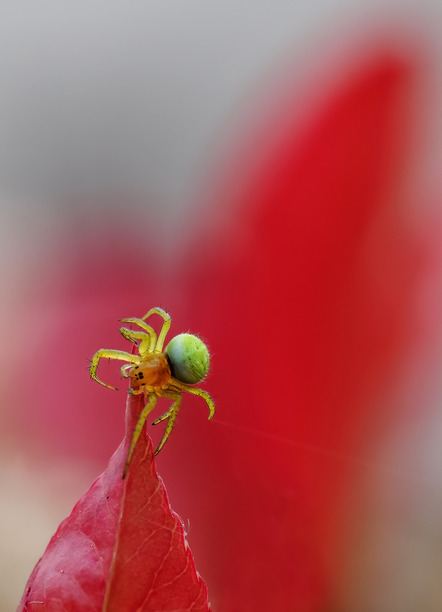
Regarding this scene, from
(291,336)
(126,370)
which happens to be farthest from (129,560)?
(291,336)

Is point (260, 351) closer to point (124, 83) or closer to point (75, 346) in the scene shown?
point (75, 346)

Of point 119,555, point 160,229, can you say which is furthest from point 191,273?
point 119,555

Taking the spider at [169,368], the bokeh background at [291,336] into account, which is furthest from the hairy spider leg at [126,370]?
the bokeh background at [291,336]

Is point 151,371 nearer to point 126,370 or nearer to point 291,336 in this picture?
point 126,370

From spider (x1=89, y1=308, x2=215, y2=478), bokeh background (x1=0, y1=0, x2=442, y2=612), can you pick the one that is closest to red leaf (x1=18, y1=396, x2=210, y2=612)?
spider (x1=89, y1=308, x2=215, y2=478)

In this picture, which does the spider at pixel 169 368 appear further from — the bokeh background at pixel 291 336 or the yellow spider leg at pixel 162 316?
the bokeh background at pixel 291 336

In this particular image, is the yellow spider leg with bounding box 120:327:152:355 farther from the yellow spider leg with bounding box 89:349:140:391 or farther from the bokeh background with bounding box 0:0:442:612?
the bokeh background with bounding box 0:0:442:612
